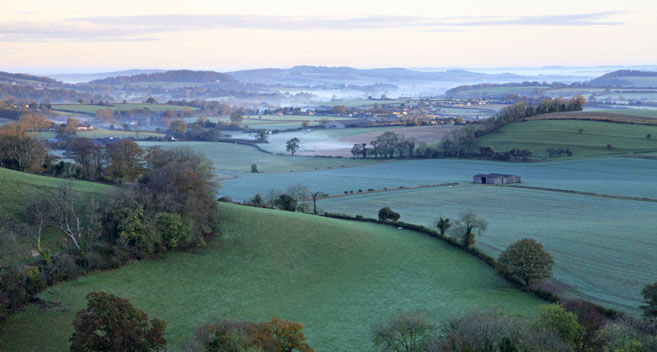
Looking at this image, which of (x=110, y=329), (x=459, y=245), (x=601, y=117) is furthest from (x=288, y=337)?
(x=601, y=117)

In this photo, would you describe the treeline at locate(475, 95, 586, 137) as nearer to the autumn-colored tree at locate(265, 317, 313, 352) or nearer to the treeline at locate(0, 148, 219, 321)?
the treeline at locate(0, 148, 219, 321)

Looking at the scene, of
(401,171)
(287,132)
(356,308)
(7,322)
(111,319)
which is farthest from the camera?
(287,132)

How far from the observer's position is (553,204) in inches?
2195

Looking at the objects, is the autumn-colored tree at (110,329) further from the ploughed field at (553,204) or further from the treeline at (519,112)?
the treeline at (519,112)

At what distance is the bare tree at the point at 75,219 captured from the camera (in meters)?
31.7

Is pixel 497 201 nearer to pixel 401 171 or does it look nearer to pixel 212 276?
pixel 401 171

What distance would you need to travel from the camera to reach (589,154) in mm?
85875

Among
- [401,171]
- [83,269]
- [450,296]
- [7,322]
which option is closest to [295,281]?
[450,296]

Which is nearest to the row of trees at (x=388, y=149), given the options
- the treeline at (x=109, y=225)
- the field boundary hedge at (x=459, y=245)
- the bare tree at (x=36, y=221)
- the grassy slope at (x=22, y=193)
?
the field boundary hedge at (x=459, y=245)

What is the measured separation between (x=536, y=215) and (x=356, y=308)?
30734 millimetres

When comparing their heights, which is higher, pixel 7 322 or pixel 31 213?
pixel 31 213

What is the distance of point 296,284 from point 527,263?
15.3 metres

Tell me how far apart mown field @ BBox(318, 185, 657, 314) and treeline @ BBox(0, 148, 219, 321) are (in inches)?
865

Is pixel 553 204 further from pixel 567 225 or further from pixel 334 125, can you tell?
pixel 334 125
